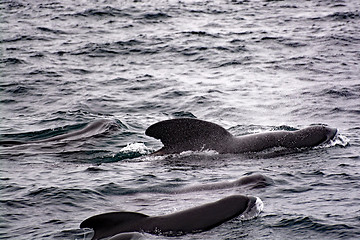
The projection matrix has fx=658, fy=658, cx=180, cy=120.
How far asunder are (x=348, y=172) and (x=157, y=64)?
1320 cm

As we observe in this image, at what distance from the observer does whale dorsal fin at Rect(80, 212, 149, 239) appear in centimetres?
750

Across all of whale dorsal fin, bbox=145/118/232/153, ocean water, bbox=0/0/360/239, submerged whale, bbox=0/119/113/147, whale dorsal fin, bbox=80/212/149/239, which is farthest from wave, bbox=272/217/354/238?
submerged whale, bbox=0/119/113/147

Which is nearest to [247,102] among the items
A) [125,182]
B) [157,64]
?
[157,64]

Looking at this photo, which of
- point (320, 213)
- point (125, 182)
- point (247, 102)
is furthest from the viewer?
point (247, 102)

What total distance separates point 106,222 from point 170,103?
10.7 metres

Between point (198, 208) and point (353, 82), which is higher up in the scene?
point (198, 208)

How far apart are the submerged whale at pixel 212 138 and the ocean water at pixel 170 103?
0.20 meters

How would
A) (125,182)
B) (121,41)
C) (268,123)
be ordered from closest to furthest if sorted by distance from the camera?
(125,182)
(268,123)
(121,41)

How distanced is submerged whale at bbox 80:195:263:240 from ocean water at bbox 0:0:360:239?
0.47ft

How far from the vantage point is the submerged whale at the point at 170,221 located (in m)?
7.55

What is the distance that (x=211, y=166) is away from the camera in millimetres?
11164

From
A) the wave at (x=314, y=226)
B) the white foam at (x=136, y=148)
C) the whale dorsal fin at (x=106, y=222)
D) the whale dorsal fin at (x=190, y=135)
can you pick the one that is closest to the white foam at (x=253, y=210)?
the wave at (x=314, y=226)

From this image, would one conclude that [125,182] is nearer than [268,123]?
Yes

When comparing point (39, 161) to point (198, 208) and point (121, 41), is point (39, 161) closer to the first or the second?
point (198, 208)
